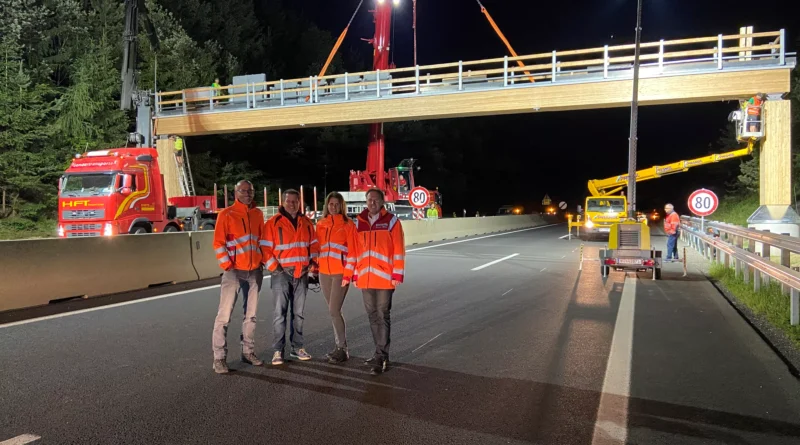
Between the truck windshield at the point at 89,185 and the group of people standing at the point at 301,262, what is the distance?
39.9ft

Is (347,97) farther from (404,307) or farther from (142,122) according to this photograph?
(404,307)

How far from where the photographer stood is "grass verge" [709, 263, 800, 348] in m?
7.36

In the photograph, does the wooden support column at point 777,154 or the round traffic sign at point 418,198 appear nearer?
the wooden support column at point 777,154

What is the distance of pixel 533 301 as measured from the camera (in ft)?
32.9

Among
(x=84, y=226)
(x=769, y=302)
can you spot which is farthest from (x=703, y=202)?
(x=84, y=226)

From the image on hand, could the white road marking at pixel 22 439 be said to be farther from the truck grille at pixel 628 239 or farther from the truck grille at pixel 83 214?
the truck grille at pixel 83 214

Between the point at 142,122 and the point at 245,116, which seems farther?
the point at 245,116

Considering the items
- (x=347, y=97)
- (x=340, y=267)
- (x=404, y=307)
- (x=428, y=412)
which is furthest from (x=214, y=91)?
(x=428, y=412)

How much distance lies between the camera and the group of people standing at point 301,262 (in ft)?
18.6

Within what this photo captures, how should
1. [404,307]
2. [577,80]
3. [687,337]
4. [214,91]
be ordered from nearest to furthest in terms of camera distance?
[687,337], [404,307], [577,80], [214,91]

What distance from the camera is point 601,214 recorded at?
27.9 m

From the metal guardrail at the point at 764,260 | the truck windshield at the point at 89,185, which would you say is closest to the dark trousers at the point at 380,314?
the metal guardrail at the point at 764,260

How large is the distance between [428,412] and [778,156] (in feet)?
63.2

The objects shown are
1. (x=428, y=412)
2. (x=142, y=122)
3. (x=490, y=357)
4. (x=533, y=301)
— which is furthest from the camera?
(x=142, y=122)
